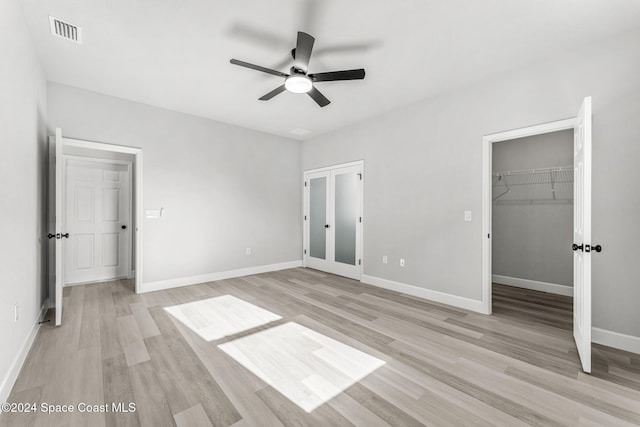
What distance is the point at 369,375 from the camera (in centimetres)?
205

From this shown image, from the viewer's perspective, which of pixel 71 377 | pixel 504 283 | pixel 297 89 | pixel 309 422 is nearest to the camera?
pixel 309 422

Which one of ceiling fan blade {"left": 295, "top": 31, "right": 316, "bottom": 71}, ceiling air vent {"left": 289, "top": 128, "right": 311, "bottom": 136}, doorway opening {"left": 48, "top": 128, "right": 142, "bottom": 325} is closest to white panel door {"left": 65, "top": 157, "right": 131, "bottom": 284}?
doorway opening {"left": 48, "top": 128, "right": 142, "bottom": 325}

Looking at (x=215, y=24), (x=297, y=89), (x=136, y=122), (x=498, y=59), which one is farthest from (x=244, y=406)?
(x=136, y=122)

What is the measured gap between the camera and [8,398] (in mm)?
1766

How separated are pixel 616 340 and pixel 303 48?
12.7ft

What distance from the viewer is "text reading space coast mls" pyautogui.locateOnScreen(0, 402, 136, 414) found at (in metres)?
1.67

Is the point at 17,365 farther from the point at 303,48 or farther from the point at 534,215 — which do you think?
the point at 534,215

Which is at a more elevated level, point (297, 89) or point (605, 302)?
point (297, 89)

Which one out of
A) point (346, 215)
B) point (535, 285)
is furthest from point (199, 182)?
point (535, 285)

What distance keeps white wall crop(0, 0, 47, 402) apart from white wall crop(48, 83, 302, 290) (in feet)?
2.75

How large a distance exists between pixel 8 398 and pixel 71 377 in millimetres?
309

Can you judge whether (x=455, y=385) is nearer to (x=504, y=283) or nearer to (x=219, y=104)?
(x=504, y=283)

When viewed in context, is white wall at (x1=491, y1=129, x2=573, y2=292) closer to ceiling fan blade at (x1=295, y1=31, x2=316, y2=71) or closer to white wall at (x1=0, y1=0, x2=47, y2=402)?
ceiling fan blade at (x1=295, y1=31, x2=316, y2=71)

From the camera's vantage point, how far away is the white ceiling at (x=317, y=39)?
7.22ft
